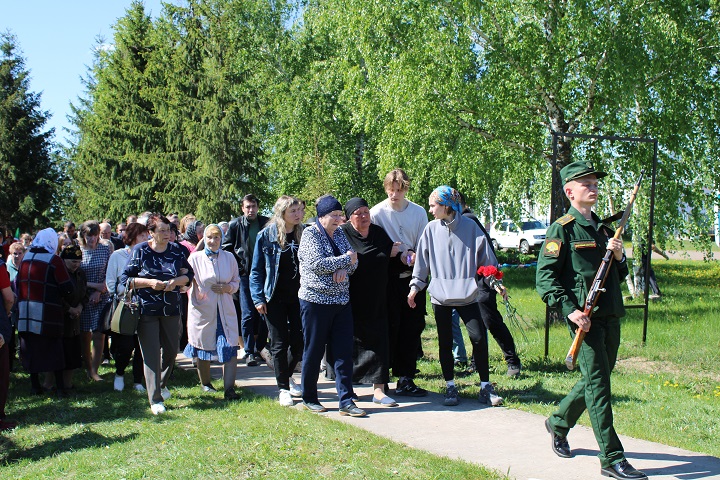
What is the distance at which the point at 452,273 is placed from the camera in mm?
6770

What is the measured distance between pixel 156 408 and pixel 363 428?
208 centimetres

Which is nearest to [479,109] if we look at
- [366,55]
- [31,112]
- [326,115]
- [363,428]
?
[366,55]

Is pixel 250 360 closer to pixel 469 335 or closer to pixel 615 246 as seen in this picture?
pixel 469 335

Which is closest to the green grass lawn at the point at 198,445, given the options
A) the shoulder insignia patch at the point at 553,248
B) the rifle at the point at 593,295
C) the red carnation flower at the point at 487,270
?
the rifle at the point at 593,295

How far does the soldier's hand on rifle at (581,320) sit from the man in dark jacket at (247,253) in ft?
16.8

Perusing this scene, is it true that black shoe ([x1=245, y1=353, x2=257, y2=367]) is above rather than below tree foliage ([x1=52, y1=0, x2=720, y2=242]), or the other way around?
below

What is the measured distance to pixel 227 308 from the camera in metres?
7.46

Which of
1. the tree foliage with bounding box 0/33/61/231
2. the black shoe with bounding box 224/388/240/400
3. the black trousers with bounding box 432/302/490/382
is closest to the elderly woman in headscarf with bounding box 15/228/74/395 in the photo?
the black shoe with bounding box 224/388/240/400

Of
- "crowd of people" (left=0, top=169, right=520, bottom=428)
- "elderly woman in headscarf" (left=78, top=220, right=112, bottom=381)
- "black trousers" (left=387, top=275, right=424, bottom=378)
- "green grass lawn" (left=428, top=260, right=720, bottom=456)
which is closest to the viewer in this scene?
"green grass lawn" (left=428, top=260, right=720, bottom=456)

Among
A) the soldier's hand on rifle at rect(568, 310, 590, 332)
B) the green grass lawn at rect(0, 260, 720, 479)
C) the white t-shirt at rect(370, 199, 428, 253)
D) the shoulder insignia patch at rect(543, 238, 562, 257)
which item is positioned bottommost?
the green grass lawn at rect(0, 260, 720, 479)

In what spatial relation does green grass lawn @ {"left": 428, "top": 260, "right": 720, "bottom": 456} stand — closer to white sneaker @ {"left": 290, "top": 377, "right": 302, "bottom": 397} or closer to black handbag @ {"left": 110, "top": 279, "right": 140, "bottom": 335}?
white sneaker @ {"left": 290, "top": 377, "right": 302, "bottom": 397}

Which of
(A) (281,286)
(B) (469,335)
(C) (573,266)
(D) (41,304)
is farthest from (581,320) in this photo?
(D) (41,304)

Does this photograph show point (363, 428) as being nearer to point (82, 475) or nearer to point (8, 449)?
point (82, 475)

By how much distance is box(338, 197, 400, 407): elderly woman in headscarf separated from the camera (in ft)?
23.0
